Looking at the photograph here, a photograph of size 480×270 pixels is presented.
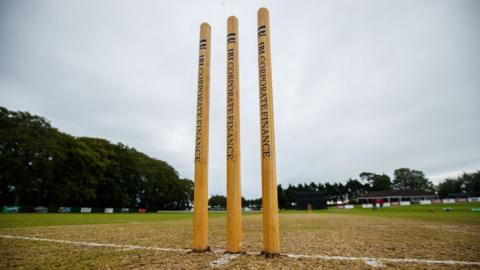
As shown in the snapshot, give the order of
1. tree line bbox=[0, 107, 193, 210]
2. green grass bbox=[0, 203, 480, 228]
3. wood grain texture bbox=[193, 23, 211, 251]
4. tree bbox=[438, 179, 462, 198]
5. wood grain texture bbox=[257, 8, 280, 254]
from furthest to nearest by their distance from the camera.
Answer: tree bbox=[438, 179, 462, 198]
tree line bbox=[0, 107, 193, 210]
green grass bbox=[0, 203, 480, 228]
wood grain texture bbox=[193, 23, 211, 251]
wood grain texture bbox=[257, 8, 280, 254]

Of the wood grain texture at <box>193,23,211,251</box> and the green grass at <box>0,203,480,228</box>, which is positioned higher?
the wood grain texture at <box>193,23,211,251</box>

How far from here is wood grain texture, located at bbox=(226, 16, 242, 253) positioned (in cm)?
559

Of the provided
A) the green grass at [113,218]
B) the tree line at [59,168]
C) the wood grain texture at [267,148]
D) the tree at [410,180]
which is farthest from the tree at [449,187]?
the wood grain texture at [267,148]

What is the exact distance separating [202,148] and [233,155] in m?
0.87

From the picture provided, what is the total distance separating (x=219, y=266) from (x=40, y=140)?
4905cm

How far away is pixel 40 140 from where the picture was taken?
1614 inches

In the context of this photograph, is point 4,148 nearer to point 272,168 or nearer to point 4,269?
point 4,269

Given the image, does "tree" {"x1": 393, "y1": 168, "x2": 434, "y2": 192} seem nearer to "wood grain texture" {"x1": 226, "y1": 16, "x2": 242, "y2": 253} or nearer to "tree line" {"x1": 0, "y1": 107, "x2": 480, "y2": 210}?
"tree line" {"x1": 0, "y1": 107, "x2": 480, "y2": 210}

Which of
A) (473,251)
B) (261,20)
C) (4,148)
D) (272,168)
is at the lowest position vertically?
(473,251)

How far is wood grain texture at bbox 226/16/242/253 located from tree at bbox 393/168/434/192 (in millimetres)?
150130

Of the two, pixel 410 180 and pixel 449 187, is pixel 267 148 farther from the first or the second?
pixel 410 180

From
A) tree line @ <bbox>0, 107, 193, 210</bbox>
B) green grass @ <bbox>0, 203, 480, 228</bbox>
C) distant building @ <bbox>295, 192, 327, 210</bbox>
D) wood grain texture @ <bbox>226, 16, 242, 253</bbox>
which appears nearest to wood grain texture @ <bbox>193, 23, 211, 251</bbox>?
wood grain texture @ <bbox>226, 16, 242, 253</bbox>

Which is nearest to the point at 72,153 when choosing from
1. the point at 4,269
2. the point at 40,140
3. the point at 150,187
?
the point at 40,140

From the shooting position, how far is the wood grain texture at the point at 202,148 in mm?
5820
